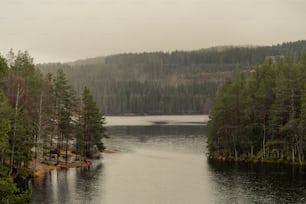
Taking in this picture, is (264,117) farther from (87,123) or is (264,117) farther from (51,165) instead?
(51,165)

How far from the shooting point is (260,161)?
9019 cm

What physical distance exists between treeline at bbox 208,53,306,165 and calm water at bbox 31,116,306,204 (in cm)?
607

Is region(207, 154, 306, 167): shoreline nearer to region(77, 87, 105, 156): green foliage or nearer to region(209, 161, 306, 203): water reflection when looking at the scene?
region(209, 161, 306, 203): water reflection

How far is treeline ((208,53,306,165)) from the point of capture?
281 feet

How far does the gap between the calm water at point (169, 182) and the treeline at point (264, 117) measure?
6065mm

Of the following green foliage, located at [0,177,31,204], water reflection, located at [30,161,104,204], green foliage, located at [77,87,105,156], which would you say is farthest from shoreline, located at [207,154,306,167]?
green foliage, located at [0,177,31,204]

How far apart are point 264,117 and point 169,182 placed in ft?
105

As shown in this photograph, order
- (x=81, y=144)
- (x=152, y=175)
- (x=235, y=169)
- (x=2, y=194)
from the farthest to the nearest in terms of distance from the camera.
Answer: (x=81, y=144) < (x=235, y=169) < (x=152, y=175) < (x=2, y=194)

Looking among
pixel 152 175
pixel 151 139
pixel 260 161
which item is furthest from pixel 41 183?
pixel 151 139

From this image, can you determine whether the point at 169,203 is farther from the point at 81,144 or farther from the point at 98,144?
the point at 98,144

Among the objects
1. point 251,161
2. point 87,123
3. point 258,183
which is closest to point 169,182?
point 258,183

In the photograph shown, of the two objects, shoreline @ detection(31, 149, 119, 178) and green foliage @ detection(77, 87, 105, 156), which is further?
green foliage @ detection(77, 87, 105, 156)

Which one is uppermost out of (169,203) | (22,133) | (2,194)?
(22,133)

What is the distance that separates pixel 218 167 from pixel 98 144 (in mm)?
27953
